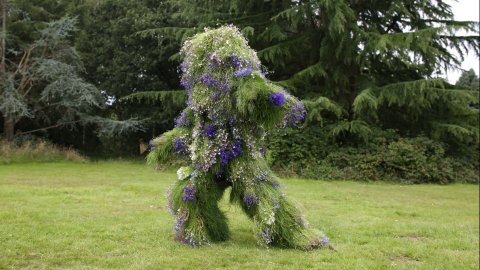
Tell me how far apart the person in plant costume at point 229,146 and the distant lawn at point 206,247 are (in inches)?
12.7

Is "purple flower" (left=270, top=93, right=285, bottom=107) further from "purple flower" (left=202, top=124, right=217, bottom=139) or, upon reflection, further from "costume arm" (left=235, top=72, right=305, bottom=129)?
"purple flower" (left=202, top=124, right=217, bottom=139)

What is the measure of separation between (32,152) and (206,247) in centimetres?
1507

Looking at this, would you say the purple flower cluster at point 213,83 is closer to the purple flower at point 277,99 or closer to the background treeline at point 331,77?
the purple flower at point 277,99

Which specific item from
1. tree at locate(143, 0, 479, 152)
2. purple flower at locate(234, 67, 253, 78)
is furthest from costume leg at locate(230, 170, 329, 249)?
tree at locate(143, 0, 479, 152)

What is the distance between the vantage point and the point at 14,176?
13844 mm

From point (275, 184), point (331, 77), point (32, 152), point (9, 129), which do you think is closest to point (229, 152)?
point (275, 184)

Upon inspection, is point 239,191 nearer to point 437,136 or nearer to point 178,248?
point 178,248

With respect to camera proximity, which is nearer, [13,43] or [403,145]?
[403,145]

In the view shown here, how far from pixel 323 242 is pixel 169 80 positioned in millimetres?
19855

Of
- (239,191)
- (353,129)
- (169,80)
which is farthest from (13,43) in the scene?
(239,191)

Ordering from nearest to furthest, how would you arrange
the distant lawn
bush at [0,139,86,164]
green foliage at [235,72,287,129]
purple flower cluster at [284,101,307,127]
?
the distant lawn
green foliage at [235,72,287,129]
purple flower cluster at [284,101,307,127]
bush at [0,139,86,164]

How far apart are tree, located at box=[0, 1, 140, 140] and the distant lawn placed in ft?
25.2

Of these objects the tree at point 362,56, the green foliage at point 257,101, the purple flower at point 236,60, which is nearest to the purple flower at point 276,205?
the green foliage at point 257,101

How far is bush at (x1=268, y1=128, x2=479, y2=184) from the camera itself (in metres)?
16.5
